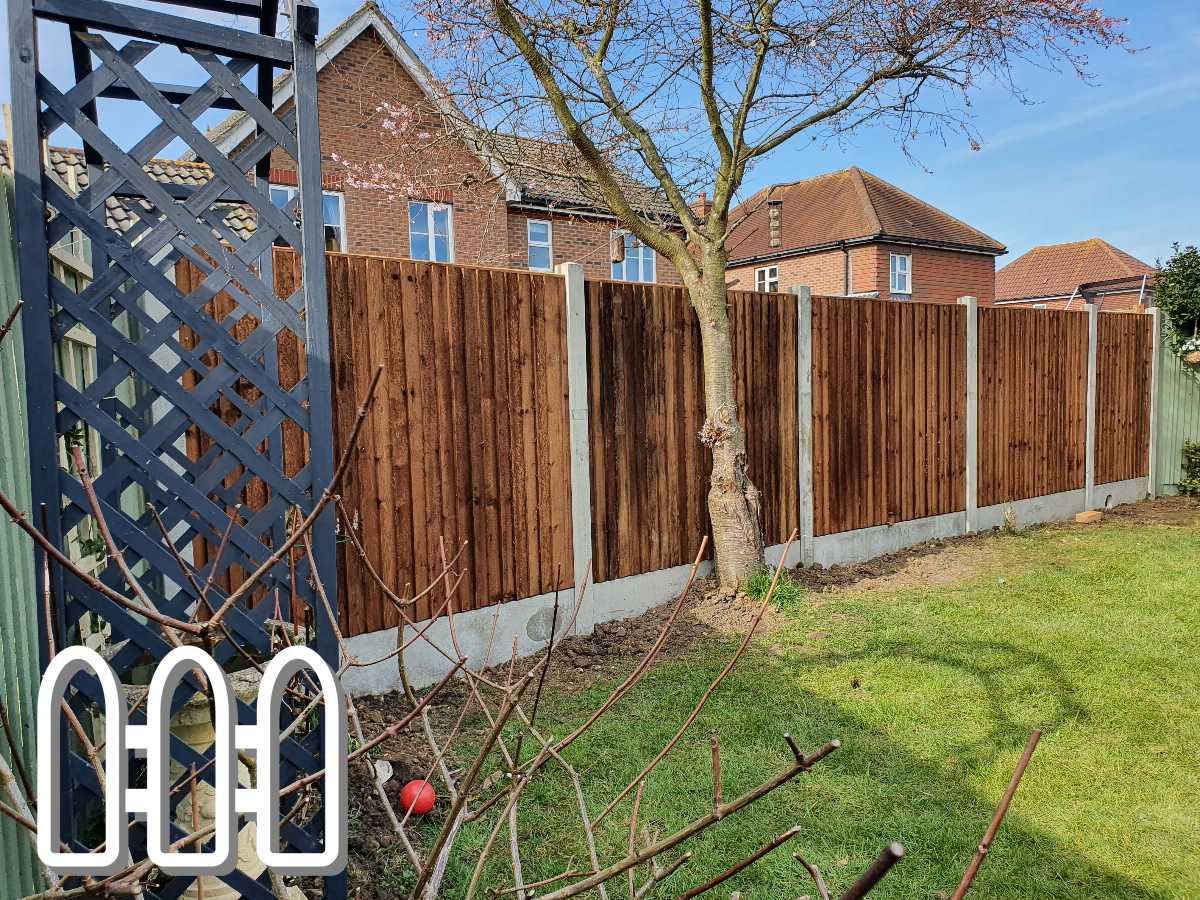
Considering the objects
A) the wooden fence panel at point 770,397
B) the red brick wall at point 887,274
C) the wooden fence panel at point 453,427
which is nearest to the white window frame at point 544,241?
the red brick wall at point 887,274

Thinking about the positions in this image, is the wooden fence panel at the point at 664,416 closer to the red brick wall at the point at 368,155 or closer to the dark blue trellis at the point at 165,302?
the dark blue trellis at the point at 165,302

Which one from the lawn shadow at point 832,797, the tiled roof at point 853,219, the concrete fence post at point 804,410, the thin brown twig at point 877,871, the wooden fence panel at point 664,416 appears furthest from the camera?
the tiled roof at point 853,219

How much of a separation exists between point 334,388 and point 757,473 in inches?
134

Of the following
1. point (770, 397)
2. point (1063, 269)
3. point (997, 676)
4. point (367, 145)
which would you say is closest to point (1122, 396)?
point (770, 397)

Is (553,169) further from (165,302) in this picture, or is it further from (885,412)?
(165,302)

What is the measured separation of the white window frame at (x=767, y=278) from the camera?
83.2ft

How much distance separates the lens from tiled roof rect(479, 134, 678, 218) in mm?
5602

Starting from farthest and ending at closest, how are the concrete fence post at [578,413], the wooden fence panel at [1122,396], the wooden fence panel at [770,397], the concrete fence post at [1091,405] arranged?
the wooden fence panel at [1122,396], the concrete fence post at [1091,405], the wooden fence panel at [770,397], the concrete fence post at [578,413]

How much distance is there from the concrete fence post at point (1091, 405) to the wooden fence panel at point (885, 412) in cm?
243

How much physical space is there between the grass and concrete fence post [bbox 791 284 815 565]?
2.61 ft

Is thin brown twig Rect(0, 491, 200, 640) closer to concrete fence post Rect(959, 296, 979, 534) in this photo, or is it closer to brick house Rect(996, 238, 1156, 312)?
concrete fence post Rect(959, 296, 979, 534)

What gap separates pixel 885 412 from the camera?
7.12 meters

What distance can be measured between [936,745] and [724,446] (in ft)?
8.41

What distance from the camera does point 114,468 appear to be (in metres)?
2.12
